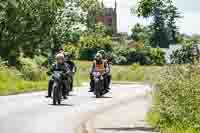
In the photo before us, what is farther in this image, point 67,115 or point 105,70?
point 105,70

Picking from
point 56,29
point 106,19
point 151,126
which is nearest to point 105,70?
point 151,126

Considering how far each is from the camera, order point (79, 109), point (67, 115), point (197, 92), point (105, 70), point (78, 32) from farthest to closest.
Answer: point (78, 32)
point (105, 70)
point (79, 109)
point (67, 115)
point (197, 92)

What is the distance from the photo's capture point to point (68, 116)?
22.6 m

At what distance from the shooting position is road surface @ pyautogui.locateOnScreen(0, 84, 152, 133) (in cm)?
1862

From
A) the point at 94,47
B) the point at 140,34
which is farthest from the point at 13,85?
the point at 140,34

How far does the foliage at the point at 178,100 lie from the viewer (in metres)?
17.5

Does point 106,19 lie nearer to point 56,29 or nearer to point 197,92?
point 56,29

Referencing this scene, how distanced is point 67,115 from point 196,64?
543 centimetres

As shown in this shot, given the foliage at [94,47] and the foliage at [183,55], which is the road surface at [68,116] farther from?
the foliage at [94,47]

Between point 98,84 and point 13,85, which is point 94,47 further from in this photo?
point 98,84

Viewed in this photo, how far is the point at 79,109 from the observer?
25.8 metres

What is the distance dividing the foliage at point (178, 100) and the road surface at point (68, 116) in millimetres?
608

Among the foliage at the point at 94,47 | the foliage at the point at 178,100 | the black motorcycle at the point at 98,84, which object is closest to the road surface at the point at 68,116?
the foliage at the point at 178,100

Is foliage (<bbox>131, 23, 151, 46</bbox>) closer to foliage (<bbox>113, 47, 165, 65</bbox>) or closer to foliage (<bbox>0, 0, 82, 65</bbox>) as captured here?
foliage (<bbox>113, 47, 165, 65</bbox>)
